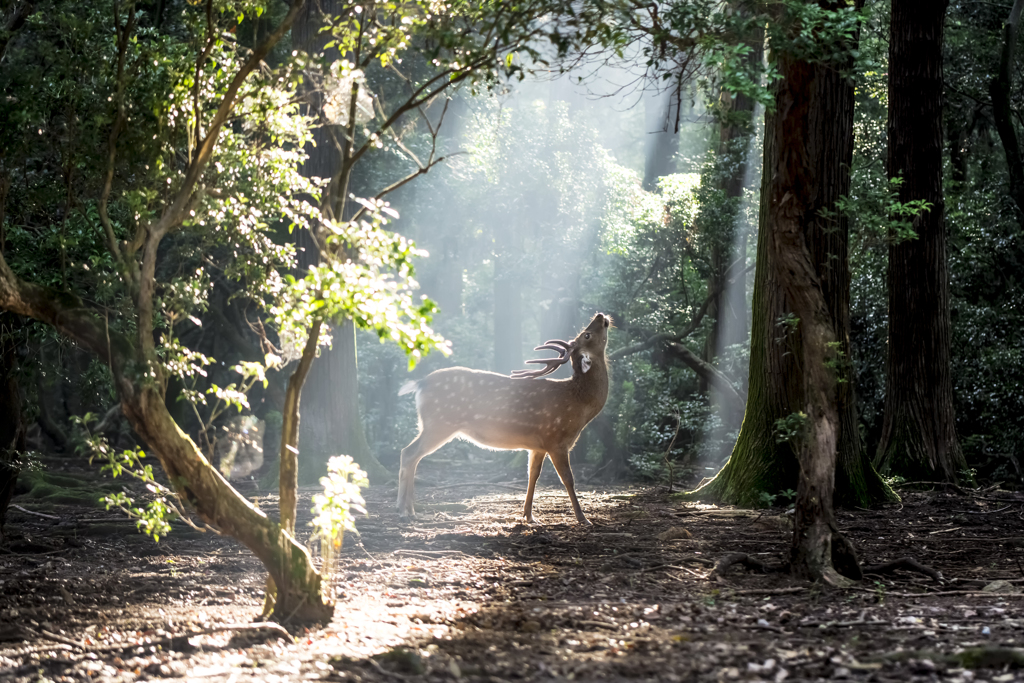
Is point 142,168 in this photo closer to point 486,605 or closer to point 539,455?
point 486,605

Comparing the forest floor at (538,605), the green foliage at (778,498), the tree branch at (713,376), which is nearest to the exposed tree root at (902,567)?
the forest floor at (538,605)

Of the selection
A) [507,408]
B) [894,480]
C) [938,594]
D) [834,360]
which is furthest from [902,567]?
[894,480]

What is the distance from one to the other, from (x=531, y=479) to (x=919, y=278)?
5.53 meters

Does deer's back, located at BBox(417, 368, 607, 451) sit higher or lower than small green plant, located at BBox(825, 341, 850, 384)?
lower

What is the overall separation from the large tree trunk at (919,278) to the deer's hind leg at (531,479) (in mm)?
4598

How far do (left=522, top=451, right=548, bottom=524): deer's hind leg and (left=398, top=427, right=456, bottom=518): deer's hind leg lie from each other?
0.85 metres

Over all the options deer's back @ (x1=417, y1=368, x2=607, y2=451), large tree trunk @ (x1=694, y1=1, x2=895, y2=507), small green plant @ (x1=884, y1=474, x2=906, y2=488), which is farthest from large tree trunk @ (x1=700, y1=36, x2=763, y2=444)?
deer's back @ (x1=417, y1=368, x2=607, y2=451)

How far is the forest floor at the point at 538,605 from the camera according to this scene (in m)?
4.26

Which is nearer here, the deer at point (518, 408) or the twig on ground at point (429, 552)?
the twig on ground at point (429, 552)

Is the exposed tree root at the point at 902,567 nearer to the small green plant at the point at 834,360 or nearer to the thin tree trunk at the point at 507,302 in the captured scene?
the small green plant at the point at 834,360

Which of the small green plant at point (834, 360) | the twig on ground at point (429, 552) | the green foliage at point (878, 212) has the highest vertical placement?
the green foliage at point (878, 212)

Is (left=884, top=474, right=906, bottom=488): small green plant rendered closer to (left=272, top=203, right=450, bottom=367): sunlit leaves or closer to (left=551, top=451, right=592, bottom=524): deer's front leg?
(left=551, top=451, right=592, bottom=524): deer's front leg

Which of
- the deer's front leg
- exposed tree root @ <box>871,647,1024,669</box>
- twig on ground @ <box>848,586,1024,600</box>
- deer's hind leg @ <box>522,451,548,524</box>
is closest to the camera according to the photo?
exposed tree root @ <box>871,647,1024,669</box>

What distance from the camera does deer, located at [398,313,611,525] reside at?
366 inches
